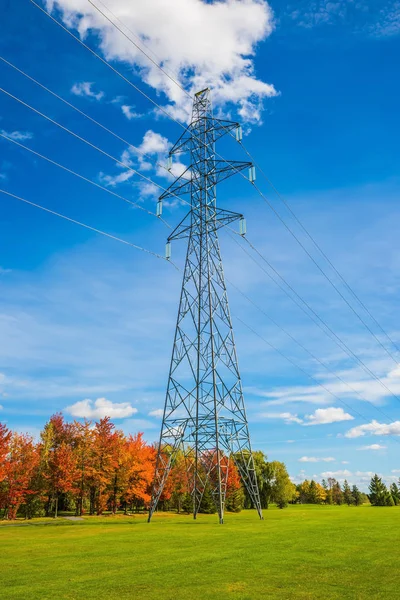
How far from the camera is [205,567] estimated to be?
42.2 ft

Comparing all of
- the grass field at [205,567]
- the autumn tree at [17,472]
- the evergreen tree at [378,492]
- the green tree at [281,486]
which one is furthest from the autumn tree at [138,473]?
the evergreen tree at [378,492]

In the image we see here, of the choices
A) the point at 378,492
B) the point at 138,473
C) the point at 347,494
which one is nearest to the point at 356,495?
the point at 347,494

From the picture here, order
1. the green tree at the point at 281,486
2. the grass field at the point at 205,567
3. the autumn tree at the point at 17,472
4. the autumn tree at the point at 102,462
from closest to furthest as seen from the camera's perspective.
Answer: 1. the grass field at the point at 205,567
2. the autumn tree at the point at 17,472
3. the autumn tree at the point at 102,462
4. the green tree at the point at 281,486

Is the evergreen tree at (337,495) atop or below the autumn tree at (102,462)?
below

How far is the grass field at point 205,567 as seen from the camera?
394 inches

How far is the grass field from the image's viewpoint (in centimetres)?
1000

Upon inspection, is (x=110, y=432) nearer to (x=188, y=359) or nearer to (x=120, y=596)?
(x=188, y=359)

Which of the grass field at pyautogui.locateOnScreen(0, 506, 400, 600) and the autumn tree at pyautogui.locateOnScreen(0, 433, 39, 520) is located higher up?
the autumn tree at pyautogui.locateOnScreen(0, 433, 39, 520)

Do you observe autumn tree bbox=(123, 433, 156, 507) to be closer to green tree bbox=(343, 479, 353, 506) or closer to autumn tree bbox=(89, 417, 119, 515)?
autumn tree bbox=(89, 417, 119, 515)

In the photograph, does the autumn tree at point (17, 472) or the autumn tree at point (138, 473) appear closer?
the autumn tree at point (17, 472)

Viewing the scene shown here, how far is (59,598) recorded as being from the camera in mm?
9609

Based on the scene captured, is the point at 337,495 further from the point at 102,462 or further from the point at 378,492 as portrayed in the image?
the point at 102,462

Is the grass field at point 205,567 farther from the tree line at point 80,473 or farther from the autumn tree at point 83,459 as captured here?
the autumn tree at point 83,459

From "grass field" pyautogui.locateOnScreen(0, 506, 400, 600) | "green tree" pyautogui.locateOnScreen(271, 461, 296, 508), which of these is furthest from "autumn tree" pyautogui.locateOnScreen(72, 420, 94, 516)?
"green tree" pyautogui.locateOnScreen(271, 461, 296, 508)
